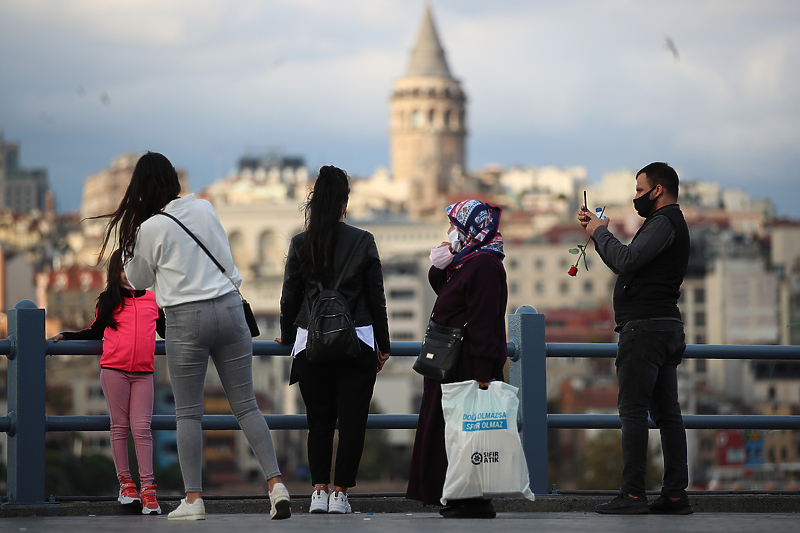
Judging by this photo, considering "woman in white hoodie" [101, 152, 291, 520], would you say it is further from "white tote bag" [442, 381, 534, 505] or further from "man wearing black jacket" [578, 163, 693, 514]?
"man wearing black jacket" [578, 163, 693, 514]

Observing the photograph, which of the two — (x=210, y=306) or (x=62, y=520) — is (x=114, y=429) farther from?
(x=210, y=306)

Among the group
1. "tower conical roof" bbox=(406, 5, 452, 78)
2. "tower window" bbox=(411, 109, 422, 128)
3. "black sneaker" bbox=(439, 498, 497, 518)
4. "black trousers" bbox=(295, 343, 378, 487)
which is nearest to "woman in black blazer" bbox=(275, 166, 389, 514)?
"black trousers" bbox=(295, 343, 378, 487)

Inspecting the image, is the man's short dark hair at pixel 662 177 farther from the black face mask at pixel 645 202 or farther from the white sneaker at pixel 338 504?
the white sneaker at pixel 338 504

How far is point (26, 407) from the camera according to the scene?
5609 mm

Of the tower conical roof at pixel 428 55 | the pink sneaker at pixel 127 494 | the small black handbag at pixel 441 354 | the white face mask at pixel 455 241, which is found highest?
the tower conical roof at pixel 428 55

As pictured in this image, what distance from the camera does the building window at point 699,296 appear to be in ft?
295

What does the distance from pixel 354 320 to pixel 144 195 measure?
1052mm

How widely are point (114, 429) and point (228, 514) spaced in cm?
64

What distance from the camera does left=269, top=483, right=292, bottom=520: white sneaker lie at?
5.07m

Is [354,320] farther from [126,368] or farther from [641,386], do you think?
[641,386]

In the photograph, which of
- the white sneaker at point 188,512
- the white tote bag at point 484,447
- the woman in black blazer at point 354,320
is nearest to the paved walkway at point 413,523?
the white sneaker at point 188,512

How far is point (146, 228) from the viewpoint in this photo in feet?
16.8

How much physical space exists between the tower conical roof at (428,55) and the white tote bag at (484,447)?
144339mm

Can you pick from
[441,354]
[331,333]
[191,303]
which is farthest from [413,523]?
[191,303]
